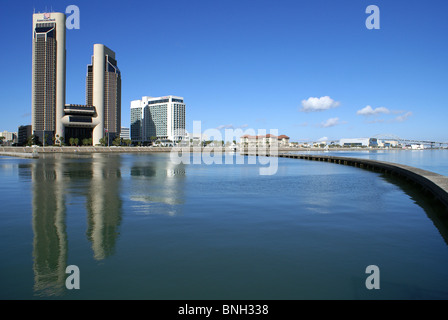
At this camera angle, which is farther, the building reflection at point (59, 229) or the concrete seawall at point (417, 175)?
the concrete seawall at point (417, 175)

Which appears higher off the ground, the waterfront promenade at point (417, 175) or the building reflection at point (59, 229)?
the waterfront promenade at point (417, 175)

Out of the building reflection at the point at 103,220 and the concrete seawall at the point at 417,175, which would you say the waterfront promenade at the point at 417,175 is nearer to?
the concrete seawall at the point at 417,175

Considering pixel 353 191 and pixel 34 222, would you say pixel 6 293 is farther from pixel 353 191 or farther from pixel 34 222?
pixel 353 191

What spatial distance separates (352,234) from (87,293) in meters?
9.30

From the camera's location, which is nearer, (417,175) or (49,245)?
(49,245)

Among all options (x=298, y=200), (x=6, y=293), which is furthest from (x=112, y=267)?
(x=298, y=200)

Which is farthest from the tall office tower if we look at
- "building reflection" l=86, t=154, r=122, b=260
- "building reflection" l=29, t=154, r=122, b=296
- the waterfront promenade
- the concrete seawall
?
"building reflection" l=86, t=154, r=122, b=260

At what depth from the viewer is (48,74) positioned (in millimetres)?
190250

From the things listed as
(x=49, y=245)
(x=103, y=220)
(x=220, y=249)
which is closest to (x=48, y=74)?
Result: (x=103, y=220)

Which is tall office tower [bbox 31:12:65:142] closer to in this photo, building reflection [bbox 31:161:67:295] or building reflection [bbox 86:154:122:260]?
building reflection [bbox 86:154:122:260]

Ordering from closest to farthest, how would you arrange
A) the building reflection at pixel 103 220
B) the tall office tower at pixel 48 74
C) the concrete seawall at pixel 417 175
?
the building reflection at pixel 103 220
the concrete seawall at pixel 417 175
the tall office tower at pixel 48 74

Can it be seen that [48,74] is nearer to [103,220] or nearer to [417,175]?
[417,175]

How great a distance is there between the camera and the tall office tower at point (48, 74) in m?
187

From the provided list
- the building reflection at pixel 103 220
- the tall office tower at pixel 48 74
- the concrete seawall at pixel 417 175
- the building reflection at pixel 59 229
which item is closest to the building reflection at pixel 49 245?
the building reflection at pixel 59 229
